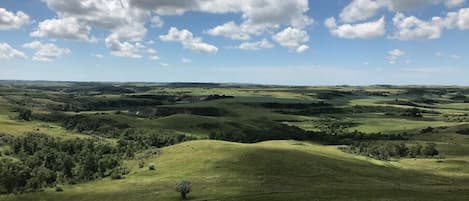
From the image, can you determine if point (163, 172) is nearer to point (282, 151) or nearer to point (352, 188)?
point (282, 151)

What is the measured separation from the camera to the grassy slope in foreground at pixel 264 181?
80625mm

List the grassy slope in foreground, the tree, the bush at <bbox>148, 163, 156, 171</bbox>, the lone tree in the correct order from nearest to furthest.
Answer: the grassy slope in foreground < the lone tree < the bush at <bbox>148, 163, 156, 171</bbox> < the tree

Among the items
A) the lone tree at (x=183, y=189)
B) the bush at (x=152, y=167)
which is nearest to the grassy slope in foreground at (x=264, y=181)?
the lone tree at (x=183, y=189)

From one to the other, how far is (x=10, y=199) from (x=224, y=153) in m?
60.0

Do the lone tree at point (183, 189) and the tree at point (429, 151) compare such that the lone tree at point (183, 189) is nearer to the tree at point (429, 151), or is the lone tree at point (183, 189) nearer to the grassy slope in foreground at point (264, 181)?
the grassy slope in foreground at point (264, 181)

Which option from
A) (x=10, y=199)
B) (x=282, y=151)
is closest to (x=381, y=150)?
(x=282, y=151)

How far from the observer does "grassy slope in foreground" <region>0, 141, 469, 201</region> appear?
80625mm

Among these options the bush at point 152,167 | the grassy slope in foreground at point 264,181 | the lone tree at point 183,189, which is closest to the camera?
the grassy slope in foreground at point 264,181

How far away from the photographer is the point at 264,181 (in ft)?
324

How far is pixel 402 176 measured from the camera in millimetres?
114812

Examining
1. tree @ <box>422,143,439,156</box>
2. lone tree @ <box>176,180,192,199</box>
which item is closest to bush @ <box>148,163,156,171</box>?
lone tree @ <box>176,180,192,199</box>

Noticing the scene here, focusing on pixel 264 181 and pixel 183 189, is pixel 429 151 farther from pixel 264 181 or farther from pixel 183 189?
pixel 183 189

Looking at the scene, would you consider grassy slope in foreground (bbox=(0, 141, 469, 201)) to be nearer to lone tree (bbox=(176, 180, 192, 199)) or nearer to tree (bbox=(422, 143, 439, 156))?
lone tree (bbox=(176, 180, 192, 199))

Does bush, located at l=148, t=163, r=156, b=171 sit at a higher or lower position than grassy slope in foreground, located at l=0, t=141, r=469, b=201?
lower
